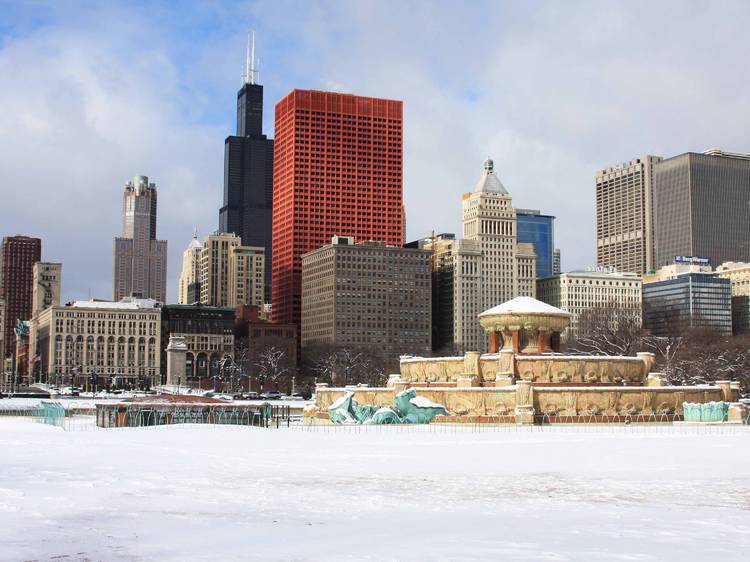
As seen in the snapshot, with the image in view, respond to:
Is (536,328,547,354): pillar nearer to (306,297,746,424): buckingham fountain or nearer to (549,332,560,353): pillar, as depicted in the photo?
(306,297,746,424): buckingham fountain

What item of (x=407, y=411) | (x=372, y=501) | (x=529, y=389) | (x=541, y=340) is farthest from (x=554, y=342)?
(x=372, y=501)

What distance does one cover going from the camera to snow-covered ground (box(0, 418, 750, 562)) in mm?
21094

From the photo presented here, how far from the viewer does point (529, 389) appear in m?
69.7

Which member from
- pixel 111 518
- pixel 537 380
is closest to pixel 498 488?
pixel 111 518

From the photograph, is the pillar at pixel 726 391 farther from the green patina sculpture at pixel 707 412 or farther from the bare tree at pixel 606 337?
the bare tree at pixel 606 337

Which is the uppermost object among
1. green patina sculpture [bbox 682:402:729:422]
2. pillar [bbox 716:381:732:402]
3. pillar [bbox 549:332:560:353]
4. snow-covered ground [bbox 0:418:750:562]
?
pillar [bbox 549:332:560:353]

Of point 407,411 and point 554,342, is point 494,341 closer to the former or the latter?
point 554,342

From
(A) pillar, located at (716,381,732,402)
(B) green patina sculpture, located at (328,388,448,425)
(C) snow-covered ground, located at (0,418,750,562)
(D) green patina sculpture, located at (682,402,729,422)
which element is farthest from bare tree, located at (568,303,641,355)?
(C) snow-covered ground, located at (0,418,750,562)

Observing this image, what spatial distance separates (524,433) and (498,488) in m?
28.4

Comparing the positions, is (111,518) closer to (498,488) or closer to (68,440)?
(498,488)

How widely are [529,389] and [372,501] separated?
43013mm

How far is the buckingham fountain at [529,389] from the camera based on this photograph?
232 feet

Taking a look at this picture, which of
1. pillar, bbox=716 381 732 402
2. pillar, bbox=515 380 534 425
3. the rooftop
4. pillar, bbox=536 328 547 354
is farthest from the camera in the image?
pillar, bbox=536 328 547 354

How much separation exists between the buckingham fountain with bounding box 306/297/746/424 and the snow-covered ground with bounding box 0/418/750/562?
22.2 m
